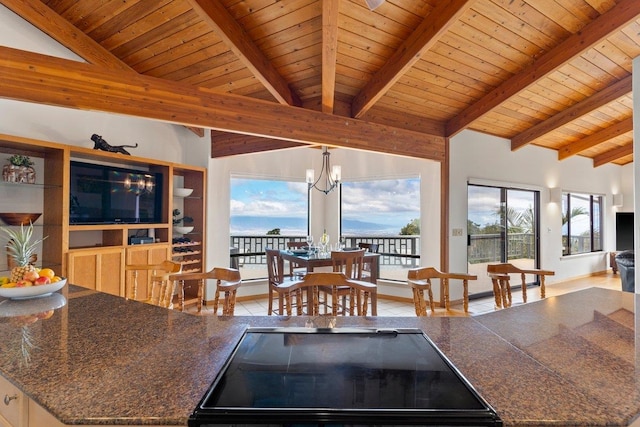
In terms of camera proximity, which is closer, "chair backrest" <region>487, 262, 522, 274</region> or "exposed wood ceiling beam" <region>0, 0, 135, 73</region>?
"chair backrest" <region>487, 262, 522, 274</region>

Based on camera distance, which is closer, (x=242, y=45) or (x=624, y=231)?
(x=242, y=45)

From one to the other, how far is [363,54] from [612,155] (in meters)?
7.01

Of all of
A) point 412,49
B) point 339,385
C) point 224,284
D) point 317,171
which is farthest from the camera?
point 317,171

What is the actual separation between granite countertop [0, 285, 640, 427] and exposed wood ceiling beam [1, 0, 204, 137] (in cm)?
301

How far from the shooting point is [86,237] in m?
3.78

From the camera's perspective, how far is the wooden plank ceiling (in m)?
2.78

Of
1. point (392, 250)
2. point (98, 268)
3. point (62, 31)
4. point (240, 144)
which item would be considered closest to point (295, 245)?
point (240, 144)

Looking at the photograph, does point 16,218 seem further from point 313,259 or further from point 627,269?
point 627,269

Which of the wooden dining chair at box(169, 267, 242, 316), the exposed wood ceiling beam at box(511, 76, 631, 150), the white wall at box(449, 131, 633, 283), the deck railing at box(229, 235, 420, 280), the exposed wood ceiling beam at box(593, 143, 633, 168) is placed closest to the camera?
the wooden dining chair at box(169, 267, 242, 316)

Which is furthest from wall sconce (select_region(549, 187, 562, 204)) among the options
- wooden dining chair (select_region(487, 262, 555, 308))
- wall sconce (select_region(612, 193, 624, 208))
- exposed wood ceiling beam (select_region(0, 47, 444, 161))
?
wooden dining chair (select_region(487, 262, 555, 308))

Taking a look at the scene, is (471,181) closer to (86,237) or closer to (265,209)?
(265,209)

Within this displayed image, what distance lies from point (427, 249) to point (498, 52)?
292 centimetres

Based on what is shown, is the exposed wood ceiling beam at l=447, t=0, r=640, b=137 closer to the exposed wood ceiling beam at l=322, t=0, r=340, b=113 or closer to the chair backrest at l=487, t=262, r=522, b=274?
the exposed wood ceiling beam at l=322, t=0, r=340, b=113

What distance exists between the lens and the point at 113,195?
3.79 m
